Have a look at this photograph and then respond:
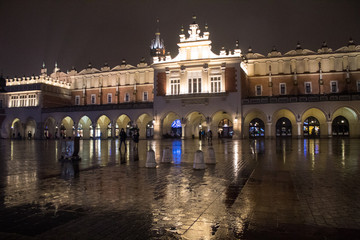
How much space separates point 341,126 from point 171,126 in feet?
88.4

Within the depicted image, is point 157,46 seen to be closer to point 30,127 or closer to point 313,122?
point 30,127

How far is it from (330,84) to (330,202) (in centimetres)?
4840

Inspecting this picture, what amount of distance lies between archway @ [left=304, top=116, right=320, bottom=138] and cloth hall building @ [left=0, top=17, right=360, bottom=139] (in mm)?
144

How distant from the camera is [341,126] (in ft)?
146

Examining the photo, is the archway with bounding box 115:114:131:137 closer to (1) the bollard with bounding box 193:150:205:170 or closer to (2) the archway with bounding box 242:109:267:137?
(2) the archway with bounding box 242:109:267:137

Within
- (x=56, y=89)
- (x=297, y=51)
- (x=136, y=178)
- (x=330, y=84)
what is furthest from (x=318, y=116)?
(x=56, y=89)

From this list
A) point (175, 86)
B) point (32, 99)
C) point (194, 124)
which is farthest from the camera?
point (32, 99)

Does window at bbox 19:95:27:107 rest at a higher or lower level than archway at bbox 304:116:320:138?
higher

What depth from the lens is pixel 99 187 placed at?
7.86 m

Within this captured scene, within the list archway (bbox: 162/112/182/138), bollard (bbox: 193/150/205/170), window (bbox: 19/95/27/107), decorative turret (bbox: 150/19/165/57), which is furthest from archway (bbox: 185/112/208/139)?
decorative turret (bbox: 150/19/165/57)

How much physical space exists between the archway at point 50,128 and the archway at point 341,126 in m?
48.6

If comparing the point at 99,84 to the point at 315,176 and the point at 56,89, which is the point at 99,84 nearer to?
the point at 56,89

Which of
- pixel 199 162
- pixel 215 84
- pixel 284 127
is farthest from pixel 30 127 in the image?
pixel 199 162

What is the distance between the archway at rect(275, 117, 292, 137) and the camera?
155 feet
